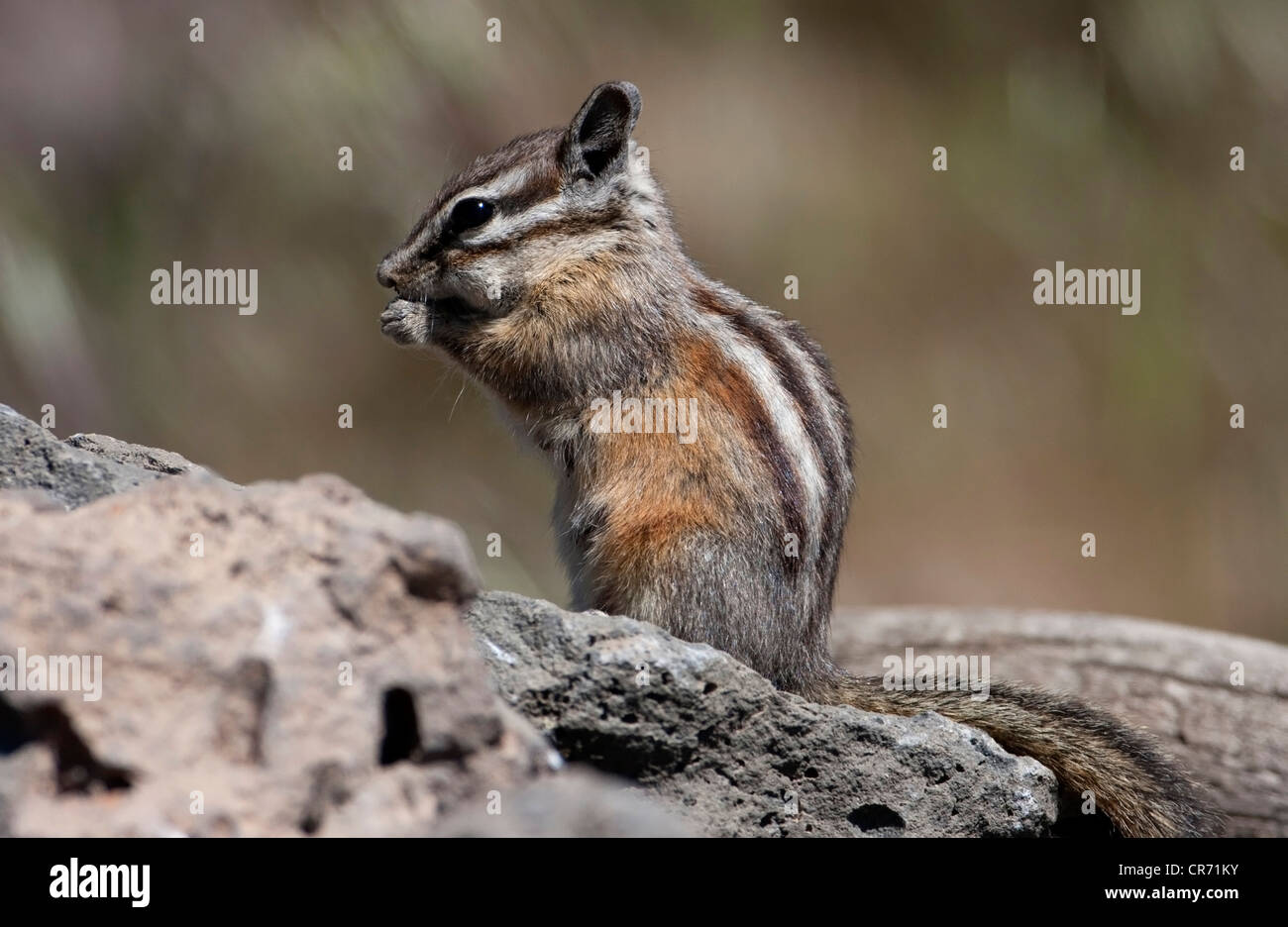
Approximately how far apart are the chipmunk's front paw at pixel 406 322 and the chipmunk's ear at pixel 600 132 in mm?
920

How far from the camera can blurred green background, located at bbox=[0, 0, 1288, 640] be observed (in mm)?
11359

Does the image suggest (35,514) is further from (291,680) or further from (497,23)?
(497,23)

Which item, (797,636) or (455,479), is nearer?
(797,636)

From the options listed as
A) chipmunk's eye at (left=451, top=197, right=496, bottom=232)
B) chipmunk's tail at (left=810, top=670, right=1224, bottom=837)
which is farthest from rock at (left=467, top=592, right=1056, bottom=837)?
chipmunk's eye at (left=451, top=197, right=496, bottom=232)

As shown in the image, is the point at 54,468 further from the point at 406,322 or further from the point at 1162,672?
the point at 1162,672

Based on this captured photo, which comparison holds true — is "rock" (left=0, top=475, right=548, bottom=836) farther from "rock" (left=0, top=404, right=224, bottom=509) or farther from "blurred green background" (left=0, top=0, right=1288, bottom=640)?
"blurred green background" (left=0, top=0, right=1288, bottom=640)

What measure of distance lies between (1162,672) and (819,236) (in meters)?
5.67

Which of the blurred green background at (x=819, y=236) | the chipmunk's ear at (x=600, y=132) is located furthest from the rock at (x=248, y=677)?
the blurred green background at (x=819, y=236)

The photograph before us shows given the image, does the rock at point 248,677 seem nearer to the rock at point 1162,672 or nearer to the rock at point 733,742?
the rock at point 733,742

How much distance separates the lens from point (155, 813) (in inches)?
107

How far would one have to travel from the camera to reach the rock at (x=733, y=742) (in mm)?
4070

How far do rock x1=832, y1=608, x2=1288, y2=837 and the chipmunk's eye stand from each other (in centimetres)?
395
